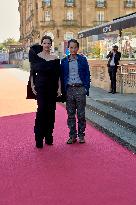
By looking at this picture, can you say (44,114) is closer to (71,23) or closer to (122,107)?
(122,107)

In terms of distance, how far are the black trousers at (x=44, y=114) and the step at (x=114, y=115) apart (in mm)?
1821

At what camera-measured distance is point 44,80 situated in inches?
292

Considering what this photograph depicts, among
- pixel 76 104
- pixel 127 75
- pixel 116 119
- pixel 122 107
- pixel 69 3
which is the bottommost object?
pixel 116 119

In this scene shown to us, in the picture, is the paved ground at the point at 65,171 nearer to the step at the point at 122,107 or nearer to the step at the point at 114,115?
the step at the point at 114,115

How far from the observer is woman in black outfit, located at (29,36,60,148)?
7.36 m

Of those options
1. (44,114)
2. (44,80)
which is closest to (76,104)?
(44,114)

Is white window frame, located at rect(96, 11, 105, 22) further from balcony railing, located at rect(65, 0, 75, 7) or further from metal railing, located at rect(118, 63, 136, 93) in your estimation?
metal railing, located at rect(118, 63, 136, 93)

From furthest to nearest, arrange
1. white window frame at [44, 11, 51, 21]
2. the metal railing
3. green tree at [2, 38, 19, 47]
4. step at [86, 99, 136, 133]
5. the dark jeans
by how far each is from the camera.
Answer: green tree at [2, 38, 19, 47] < white window frame at [44, 11, 51, 21] < the metal railing < step at [86, 99, 136, 133] < the dark jeans

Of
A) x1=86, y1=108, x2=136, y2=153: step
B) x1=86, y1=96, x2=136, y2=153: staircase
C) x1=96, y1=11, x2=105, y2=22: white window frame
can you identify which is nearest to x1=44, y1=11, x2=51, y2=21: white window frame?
x1=96, y1=11, x2=105, y2=22: white window frame

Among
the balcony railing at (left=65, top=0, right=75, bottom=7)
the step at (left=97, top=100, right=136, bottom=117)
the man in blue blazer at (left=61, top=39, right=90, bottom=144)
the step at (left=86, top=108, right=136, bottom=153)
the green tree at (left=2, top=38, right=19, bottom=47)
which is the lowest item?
the step at (left=86, top=108, right=136, bottom=153)

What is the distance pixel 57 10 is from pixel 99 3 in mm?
6863

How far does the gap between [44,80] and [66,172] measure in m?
2.01

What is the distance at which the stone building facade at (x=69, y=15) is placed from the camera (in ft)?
222

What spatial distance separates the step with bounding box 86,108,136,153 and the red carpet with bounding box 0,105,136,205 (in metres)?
0.15
